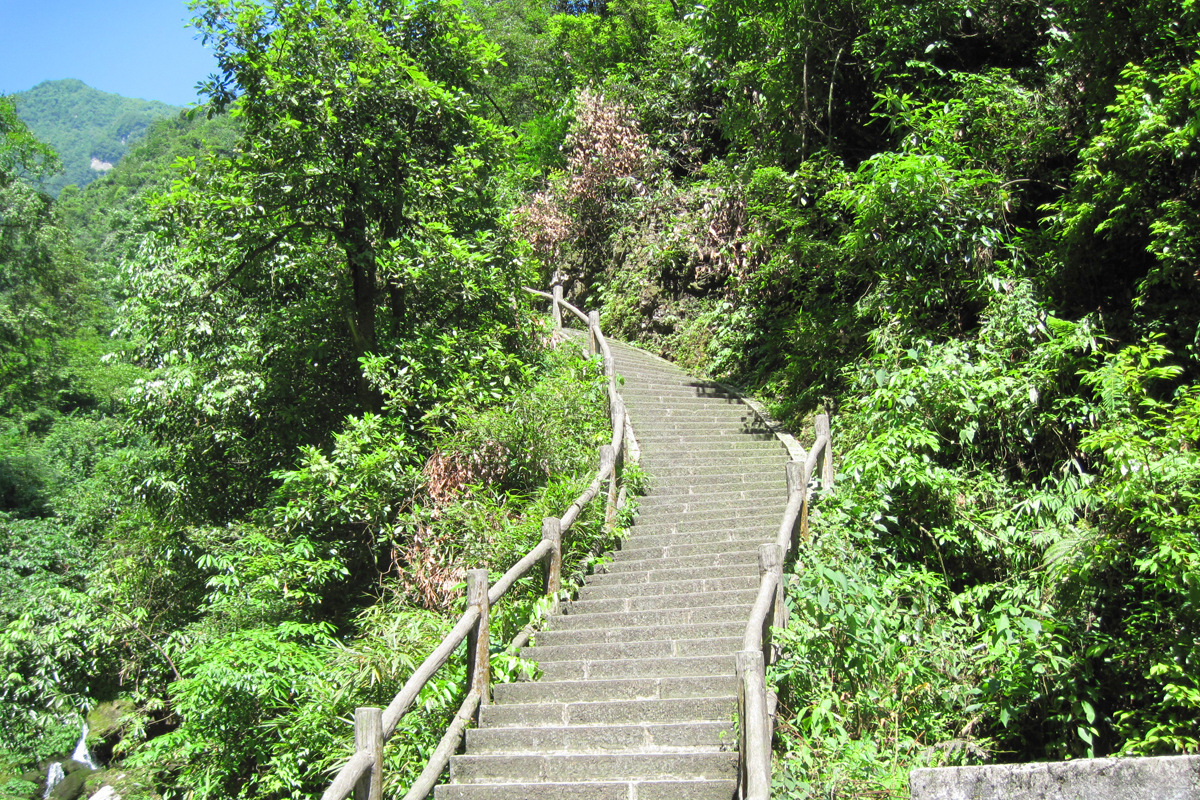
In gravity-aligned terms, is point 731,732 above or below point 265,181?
below

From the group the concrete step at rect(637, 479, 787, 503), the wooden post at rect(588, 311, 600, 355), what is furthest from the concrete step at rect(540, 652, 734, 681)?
the wooden post at rect(588, 311, 600, 355)

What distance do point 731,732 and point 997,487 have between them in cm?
413

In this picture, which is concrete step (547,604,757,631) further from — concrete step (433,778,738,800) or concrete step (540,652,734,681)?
concrete step (433,778,738,800)

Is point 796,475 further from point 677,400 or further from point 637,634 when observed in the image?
point 677,400

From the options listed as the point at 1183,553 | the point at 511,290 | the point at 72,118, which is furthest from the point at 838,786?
the point at 72,118

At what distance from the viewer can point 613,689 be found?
6555 millimetres

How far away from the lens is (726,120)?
49.1ft

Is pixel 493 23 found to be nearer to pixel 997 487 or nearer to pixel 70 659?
pixel 70 659

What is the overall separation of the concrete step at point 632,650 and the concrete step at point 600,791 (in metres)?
1.47

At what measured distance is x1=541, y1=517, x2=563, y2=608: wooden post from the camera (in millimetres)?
7984

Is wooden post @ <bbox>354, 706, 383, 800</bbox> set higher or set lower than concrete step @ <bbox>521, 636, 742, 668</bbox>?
higher

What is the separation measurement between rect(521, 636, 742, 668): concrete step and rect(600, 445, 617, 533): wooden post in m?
2.22

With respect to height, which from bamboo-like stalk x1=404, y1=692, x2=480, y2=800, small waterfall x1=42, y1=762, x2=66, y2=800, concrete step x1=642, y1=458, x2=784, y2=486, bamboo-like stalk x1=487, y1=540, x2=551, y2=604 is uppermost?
bamboo-like stalk x1=487, y1=540, x2=551, y2=604

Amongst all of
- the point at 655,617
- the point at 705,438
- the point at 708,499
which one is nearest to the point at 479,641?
the point at 655,617
